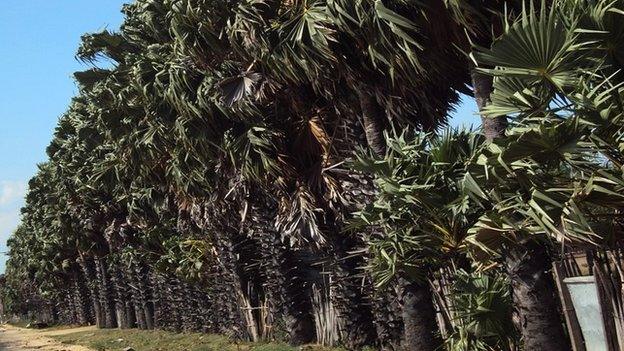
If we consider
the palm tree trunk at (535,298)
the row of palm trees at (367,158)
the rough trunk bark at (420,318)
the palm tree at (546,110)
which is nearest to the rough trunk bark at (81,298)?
the row of palm trees at (367,158)

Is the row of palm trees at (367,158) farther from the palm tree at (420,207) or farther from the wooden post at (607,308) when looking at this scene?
the wooden post at (607,308)

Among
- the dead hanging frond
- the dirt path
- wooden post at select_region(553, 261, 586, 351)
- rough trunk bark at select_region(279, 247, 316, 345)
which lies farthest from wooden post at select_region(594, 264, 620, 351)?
the dirt path

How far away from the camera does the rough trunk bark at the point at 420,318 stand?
11742 mm

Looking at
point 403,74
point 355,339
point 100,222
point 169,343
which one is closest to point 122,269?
point 100,222

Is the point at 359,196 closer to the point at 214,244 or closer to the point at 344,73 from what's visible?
the point at 344,73

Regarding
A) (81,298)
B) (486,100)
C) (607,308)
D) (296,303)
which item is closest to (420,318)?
(486,100)

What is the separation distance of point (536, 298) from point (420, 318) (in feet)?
10.9

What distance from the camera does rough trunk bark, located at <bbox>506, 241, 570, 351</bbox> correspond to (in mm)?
8648

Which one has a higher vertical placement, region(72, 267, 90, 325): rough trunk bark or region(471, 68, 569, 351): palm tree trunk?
region(72, 267, 90, 325): rough trunk bark

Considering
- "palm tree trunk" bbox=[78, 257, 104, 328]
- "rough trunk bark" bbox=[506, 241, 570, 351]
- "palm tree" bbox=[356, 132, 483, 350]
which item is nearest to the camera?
"rough trunk bark" bbox=[506, 241, 570, 351]

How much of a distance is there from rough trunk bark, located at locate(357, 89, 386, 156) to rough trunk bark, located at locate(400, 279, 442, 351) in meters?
2.38

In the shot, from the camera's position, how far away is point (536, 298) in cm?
871

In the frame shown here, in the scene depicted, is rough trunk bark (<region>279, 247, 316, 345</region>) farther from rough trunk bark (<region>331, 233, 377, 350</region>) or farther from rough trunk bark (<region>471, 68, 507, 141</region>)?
rough trunk bark (<region>471, 68, 507, 141</region>)

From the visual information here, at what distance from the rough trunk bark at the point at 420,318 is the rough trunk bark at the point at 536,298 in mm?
2977
